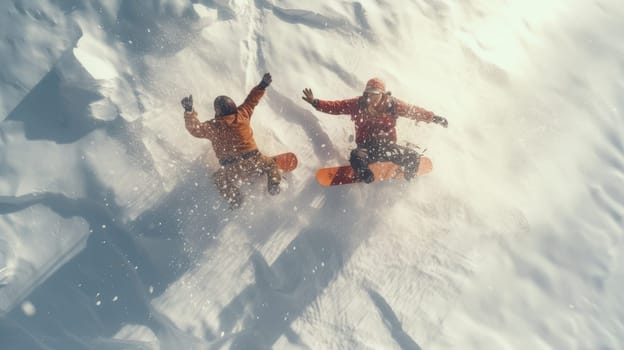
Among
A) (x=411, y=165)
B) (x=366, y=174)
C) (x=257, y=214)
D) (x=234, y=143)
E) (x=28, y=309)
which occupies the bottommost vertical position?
(x=28, y=309)

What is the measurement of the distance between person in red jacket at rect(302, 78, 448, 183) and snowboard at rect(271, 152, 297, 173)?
0.56 m

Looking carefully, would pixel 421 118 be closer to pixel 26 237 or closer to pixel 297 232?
pixel 297 232

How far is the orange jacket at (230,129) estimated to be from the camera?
11.5ft

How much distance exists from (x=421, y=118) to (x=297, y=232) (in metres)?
1.76

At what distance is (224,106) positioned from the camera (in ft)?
11.1

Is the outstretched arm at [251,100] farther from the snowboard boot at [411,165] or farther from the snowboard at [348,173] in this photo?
the snowboard boot at [411,165]

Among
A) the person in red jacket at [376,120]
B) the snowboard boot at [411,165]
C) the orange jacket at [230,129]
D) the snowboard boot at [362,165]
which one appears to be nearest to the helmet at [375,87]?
the person in red jacket at [376,120]

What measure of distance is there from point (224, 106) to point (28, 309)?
10.5 ft

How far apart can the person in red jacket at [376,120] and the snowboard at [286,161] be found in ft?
1.85

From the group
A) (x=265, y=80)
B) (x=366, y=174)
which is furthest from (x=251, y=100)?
(x=366, y=174)

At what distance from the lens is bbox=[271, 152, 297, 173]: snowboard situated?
3830 millimetres

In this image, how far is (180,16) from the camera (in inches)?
160

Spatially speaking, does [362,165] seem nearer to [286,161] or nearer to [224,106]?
[286,161]

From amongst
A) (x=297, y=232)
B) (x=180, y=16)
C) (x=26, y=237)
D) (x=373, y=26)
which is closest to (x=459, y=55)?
(x=373, y=26)
